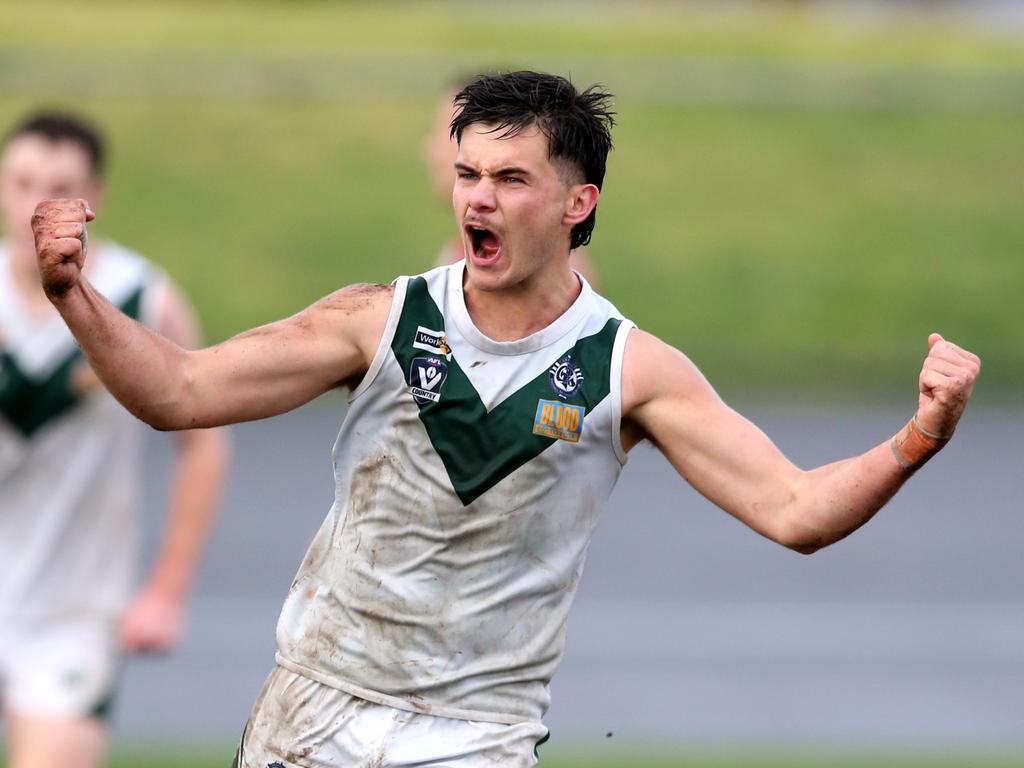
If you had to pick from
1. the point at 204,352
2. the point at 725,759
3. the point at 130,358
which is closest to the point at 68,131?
the point at 204,352

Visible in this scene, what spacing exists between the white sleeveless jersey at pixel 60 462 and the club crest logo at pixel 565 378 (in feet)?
9.16

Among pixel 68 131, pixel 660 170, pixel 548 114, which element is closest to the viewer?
pixel 548 114

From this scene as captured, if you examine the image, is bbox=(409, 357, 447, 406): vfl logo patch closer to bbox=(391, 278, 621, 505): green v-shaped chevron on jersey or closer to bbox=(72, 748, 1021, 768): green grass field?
bbox=(391, 278, 621, 505): green v-shaped chevron on jersey

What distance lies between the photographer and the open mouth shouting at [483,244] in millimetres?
4012

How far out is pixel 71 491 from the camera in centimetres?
663

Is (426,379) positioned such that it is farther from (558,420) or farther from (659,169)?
(659,169)

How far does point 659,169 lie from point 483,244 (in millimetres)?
21992

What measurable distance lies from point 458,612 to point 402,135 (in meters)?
21.9

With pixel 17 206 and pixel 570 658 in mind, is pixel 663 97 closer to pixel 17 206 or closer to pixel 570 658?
pixel 570 658

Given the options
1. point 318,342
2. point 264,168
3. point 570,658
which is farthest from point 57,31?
point 318,342

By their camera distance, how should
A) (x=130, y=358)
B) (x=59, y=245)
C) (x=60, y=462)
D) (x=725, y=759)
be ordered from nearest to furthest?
(x=59, y=245), (x=130, y=358), (x=60, y=462), (x=725, y=759)

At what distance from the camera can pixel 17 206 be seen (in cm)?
633

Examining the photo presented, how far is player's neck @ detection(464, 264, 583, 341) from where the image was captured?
13.6 ft

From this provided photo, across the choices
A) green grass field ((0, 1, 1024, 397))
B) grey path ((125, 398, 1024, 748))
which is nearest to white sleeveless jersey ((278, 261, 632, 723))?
grey path ((125, 398, 1024, 748))
